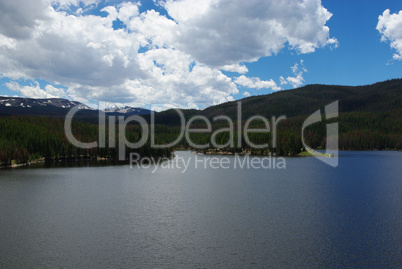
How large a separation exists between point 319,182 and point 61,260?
6062 cm

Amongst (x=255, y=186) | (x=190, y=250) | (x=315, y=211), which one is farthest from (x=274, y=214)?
(x=255, y=186)

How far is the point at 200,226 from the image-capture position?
39.2m

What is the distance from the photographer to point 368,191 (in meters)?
62.1

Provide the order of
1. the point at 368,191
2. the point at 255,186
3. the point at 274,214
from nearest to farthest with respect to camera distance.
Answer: the point at 274,214, the point at 368,191, the point at 255,186

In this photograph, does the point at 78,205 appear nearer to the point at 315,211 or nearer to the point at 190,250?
the point at 190,250

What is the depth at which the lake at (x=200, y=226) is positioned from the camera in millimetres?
29391

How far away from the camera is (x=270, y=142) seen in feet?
584

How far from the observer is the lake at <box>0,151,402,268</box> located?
1157 inches

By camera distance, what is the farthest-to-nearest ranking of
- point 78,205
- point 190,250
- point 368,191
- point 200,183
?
point 200,183
point 368,191
point 78,205
point 190,250

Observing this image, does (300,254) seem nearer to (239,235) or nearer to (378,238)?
(239,235)

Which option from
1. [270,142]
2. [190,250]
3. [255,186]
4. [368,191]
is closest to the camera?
[190,250]

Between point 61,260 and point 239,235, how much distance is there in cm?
1829

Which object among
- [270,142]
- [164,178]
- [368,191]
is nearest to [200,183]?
[164,178]

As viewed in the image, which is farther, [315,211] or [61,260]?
[315,211]
